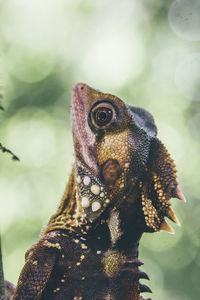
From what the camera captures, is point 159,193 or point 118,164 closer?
point 159,193

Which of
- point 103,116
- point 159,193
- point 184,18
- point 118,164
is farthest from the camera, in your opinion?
point 184,18

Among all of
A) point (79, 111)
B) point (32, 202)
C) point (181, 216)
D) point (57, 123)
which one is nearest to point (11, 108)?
point (57, 123)

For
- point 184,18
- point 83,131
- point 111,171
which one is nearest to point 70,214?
point 111,171

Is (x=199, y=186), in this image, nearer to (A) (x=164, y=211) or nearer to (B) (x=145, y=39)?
(B) (x=145, y=39)

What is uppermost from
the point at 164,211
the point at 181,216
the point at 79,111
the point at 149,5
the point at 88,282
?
the point at 149,5

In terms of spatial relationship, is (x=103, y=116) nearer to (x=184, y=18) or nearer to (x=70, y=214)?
(x=70, y=214)

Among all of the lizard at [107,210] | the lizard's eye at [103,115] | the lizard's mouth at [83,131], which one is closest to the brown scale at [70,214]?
the lizard at [107,210]

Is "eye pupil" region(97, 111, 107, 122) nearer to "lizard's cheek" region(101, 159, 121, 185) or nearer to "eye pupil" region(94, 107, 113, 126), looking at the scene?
"eye pupil" region(94, 107, 113, 126)

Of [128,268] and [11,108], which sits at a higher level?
[11,108]

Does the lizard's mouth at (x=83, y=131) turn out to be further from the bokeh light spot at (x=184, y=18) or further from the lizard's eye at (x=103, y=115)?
the bokeh light spot at (x=184, y=18)
